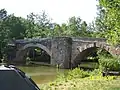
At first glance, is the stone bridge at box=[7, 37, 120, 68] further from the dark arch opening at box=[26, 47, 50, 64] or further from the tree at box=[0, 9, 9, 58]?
the dark arch opening at box=[26, 47, 50, 64]

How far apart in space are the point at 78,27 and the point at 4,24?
53.7ft

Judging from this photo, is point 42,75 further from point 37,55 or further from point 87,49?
point 37,55

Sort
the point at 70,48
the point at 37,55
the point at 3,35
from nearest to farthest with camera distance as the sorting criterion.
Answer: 1. the point at 70,48
2. the point at 3,35
3. the point at 37,55

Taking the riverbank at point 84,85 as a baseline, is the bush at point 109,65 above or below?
above

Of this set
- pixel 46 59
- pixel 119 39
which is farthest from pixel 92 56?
pixel 119 39

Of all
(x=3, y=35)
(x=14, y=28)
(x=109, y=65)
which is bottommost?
(x=109, y=65)

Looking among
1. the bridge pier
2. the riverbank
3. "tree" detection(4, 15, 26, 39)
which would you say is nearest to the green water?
the bridge pier

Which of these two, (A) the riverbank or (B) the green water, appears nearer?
(A) the riverbank

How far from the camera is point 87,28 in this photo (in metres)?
61.6

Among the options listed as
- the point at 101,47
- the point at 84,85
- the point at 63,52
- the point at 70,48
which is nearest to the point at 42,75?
the point at 101,47

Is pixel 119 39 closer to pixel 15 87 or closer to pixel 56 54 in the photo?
pixel 15 87

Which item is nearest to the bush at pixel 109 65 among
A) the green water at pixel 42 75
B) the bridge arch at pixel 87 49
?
the green water at pixel 42 75

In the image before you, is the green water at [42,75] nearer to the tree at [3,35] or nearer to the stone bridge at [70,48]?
Result: the stone bridge at [70,48]

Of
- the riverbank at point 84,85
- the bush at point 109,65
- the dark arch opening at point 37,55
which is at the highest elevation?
the dark arch opening at point 37,55
